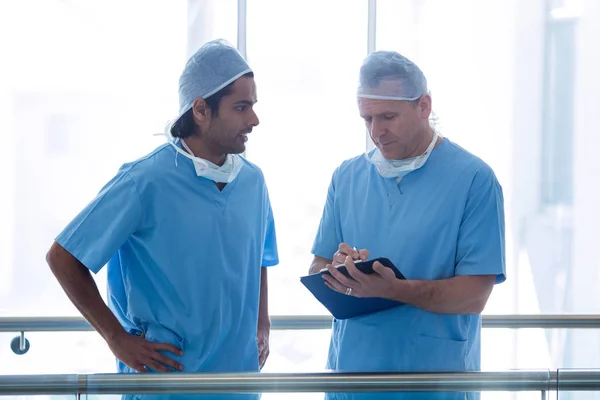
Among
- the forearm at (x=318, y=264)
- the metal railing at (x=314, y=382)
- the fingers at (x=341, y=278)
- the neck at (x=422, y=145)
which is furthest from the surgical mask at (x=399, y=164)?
the metal railing at (x=314, y=382)

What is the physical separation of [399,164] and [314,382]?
0.70m

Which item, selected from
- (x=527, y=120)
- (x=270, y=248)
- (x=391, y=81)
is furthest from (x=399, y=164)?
(x=527, y=120)

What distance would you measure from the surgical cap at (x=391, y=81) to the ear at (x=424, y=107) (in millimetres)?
12

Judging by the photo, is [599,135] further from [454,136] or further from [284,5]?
[284,5]

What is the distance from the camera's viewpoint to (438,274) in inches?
65.4

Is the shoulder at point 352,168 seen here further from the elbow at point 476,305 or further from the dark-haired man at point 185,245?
the elbow at point 476,305

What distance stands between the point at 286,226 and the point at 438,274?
6.44 ft

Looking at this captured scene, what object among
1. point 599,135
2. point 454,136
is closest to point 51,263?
point 454,136

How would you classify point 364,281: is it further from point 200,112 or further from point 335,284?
point 200,112

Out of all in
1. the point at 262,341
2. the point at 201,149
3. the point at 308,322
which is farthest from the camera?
the point at 308,322

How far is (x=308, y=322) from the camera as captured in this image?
81.8 inches

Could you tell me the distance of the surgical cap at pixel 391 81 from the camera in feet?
5.65

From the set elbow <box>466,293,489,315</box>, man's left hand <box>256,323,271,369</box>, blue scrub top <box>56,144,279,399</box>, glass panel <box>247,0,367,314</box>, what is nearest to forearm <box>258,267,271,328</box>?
man's left hand <box>256,323,271,369</box>

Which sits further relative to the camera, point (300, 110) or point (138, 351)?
point (300, 110)
